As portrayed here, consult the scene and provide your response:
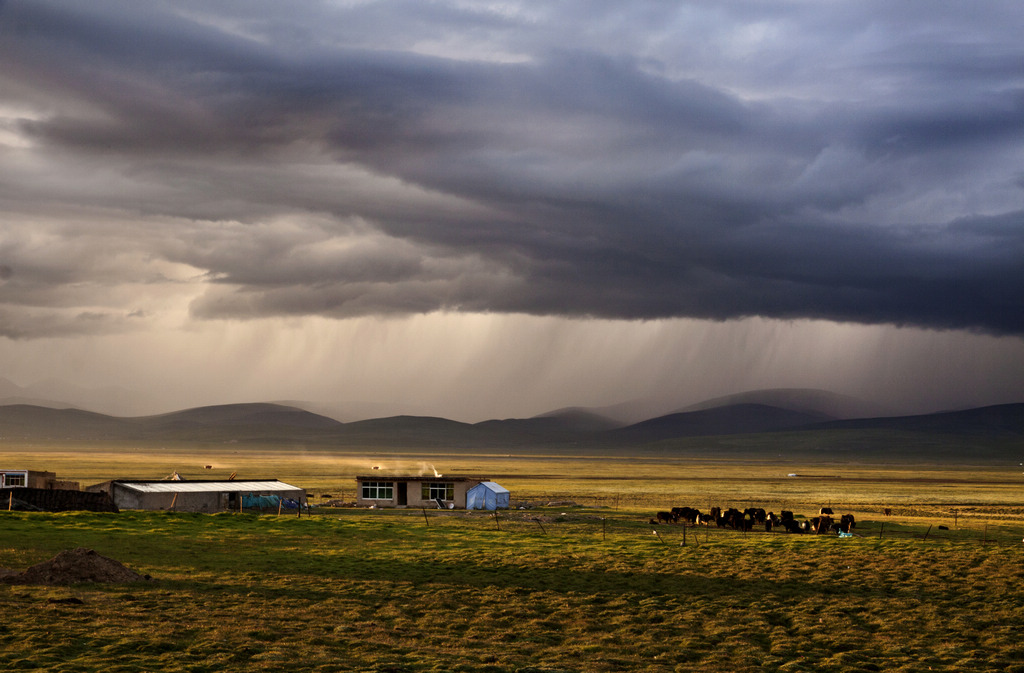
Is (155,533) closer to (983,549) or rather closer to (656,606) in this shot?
(656,606)

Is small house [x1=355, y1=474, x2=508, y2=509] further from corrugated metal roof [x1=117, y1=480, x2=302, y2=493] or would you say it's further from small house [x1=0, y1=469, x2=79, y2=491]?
small house [x1=0, y1=469, x2=79, y2=491]

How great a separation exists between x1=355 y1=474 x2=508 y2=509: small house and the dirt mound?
155ft

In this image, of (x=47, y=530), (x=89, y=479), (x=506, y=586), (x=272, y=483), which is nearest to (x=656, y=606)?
(x=506, y=586)

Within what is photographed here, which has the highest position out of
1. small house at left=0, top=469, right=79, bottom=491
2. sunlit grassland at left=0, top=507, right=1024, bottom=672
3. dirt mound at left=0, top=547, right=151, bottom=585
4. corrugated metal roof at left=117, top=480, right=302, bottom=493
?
small house at left=0, top=469, right=79, bottom=491

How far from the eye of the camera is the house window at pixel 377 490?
85.9 metres

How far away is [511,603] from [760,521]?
118 ft

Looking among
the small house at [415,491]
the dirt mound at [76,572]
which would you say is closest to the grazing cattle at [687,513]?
the small house at [415,491]

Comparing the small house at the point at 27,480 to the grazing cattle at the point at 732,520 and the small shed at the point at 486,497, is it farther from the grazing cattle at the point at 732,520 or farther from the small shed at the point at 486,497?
the grazing cattle at the point at 732,520

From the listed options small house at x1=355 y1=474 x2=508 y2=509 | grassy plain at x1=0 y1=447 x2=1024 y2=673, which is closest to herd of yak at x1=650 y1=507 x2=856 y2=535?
grassy plain at x1=0 y1=447 x2=1024 y2=673

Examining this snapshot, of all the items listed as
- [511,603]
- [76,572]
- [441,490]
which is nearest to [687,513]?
[441,490]

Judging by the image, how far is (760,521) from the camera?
67.2m

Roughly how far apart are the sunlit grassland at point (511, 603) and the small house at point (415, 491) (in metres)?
27.7

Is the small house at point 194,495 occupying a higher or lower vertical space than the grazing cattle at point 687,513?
higher

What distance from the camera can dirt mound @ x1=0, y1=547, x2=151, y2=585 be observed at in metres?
35.8
